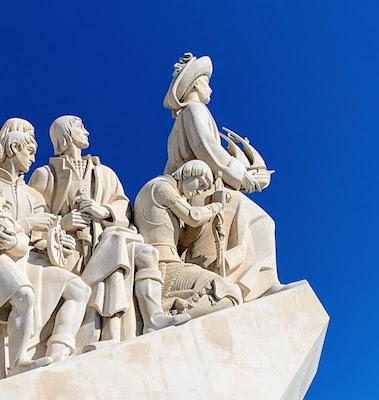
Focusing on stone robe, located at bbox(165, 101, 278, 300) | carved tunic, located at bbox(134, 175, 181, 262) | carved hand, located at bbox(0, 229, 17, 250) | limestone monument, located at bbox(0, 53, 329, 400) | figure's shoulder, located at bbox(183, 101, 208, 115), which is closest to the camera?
limestone monument, located at bbox(0, 53, 329, 400)

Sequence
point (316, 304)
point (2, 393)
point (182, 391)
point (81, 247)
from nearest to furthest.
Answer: point (2, 393)
point (182, 391)
point (81, 247)
point (316, 304)

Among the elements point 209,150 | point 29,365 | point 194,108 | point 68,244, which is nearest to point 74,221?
point 68,244

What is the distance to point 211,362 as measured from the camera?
6.41m

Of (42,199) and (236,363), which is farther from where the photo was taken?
(42,199)

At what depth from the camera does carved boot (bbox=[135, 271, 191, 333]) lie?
6.52 meters

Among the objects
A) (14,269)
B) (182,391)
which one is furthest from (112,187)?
(182,391)

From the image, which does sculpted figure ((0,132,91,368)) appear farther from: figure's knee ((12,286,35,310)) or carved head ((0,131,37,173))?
figure's knee ((12,286,35,310))

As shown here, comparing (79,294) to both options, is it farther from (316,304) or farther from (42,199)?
(316,304)

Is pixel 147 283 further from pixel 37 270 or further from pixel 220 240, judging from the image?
pixel 220 240

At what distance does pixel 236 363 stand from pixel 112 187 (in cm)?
203

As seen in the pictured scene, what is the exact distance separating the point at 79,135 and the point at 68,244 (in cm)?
121

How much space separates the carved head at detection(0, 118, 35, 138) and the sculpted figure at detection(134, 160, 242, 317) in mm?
1121

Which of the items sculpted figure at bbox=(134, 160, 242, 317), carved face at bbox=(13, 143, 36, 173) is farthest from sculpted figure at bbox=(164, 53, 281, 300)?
→ carved face at bbox=(13, 143, 36, 173)

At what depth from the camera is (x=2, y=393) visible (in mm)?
5367
